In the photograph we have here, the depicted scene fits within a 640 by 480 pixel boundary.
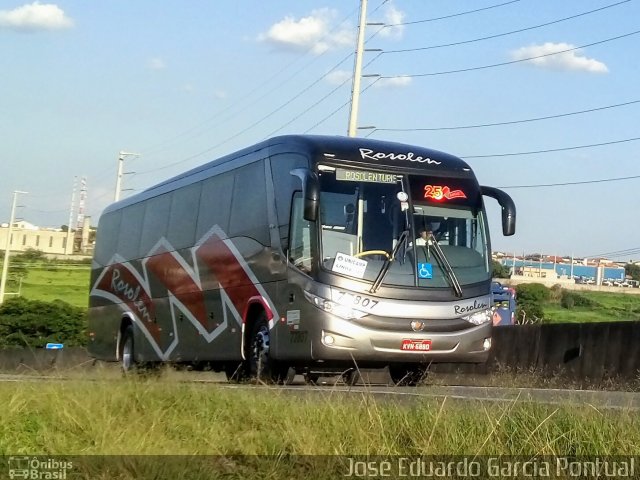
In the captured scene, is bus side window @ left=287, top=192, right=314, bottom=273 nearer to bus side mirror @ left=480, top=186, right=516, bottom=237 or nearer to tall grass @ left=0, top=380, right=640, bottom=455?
bus side mirror @ left=480, top=186, right=516, bottom=237

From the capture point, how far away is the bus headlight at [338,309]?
13841 millimetres

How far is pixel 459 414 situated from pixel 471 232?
7299mm

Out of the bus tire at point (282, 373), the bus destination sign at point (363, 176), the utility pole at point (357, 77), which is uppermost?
the utility pole at point (357, 77)

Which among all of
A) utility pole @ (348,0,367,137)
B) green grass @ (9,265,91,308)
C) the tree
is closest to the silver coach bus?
utility pole @ (348,0,367,137)

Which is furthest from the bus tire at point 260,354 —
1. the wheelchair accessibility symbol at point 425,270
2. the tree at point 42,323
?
the tree at point 42,323

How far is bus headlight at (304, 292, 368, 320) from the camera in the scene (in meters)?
13.8

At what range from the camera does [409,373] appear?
16.3 m

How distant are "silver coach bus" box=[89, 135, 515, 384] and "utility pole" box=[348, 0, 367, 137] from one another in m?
23.1

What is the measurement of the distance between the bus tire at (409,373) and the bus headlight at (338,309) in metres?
1.82

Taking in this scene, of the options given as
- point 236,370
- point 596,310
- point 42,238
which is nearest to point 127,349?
point 236,370

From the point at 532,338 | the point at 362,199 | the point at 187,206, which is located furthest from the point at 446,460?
the point at 532,338

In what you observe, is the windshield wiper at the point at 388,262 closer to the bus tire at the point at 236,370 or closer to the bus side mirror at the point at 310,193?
the bus side mirror at the point at 310,193

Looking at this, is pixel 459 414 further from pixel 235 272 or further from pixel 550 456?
pixel 235 272

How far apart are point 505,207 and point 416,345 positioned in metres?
2.93
